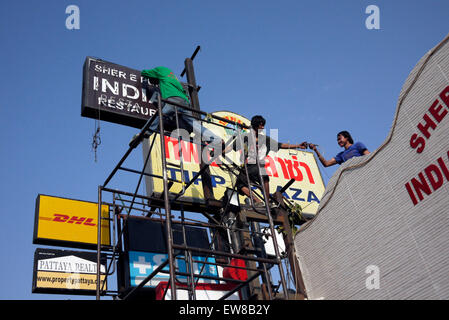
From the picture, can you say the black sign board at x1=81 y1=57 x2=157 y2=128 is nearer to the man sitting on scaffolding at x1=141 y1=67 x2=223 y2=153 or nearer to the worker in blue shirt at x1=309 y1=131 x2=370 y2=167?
the man sitting on scaffolding at x1=141 y1=67 x2=223 y2=153

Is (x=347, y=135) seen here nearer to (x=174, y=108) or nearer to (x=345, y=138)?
(x=345, y=138)

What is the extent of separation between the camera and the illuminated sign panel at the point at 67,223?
10.3 metres

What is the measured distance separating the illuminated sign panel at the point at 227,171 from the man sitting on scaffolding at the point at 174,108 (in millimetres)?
1646

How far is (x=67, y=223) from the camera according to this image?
10648 mm

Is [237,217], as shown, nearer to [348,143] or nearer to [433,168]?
[348,143]

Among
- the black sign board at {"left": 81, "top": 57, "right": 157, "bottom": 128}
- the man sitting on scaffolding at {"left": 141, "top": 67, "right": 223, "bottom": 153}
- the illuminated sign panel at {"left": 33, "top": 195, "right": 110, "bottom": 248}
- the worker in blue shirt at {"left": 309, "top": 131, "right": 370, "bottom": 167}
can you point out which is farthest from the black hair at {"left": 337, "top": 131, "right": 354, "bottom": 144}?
the illuminated sign panel at {"left": 33, "top": 195, "right": 110, "bottom": 248}

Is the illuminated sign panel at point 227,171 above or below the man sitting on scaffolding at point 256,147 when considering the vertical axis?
above

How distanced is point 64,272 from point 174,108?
173 inches

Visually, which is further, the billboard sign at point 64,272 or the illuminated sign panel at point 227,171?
the illuminated sign panel at point 227,171

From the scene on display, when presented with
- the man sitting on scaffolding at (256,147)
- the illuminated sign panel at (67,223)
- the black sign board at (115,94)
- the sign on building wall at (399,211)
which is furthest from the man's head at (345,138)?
the illuminated sign panel at (67,223)

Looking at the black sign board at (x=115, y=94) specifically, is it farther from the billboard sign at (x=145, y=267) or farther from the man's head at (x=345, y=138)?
the man's head at (x=345, y=138)

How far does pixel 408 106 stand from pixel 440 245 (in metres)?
2.11
